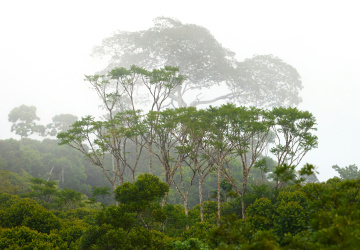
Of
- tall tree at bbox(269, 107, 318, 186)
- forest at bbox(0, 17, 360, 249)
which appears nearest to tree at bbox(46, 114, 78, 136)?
forest at bbox(0, 17, 360, 249)

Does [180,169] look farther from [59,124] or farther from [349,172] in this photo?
[59,124]

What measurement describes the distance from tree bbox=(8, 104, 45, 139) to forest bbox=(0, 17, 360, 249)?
0.16 metres

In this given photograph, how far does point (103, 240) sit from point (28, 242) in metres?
2.73

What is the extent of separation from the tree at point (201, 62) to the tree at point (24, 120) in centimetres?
1906

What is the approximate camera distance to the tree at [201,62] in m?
35.2

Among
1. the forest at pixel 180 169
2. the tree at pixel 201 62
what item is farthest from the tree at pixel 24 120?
the tree at pixel 201 62

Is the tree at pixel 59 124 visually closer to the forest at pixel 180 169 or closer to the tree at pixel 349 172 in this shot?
the forest at pixel 180 169

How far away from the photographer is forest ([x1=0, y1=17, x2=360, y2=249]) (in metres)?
6.71

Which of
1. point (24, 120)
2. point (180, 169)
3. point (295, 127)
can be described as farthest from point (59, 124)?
point (295, 127)

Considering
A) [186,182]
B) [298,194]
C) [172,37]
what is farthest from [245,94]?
[298,194]

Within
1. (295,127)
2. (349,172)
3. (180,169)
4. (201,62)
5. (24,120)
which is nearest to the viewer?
(295,127)

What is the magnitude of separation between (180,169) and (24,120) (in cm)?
3934

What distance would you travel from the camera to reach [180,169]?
18.3m

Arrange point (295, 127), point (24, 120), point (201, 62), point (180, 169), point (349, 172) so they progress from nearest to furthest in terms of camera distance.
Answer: point (295, 127)
point (180, 169)
point (349, 172)
point (201, 62)
point (24, 120)
